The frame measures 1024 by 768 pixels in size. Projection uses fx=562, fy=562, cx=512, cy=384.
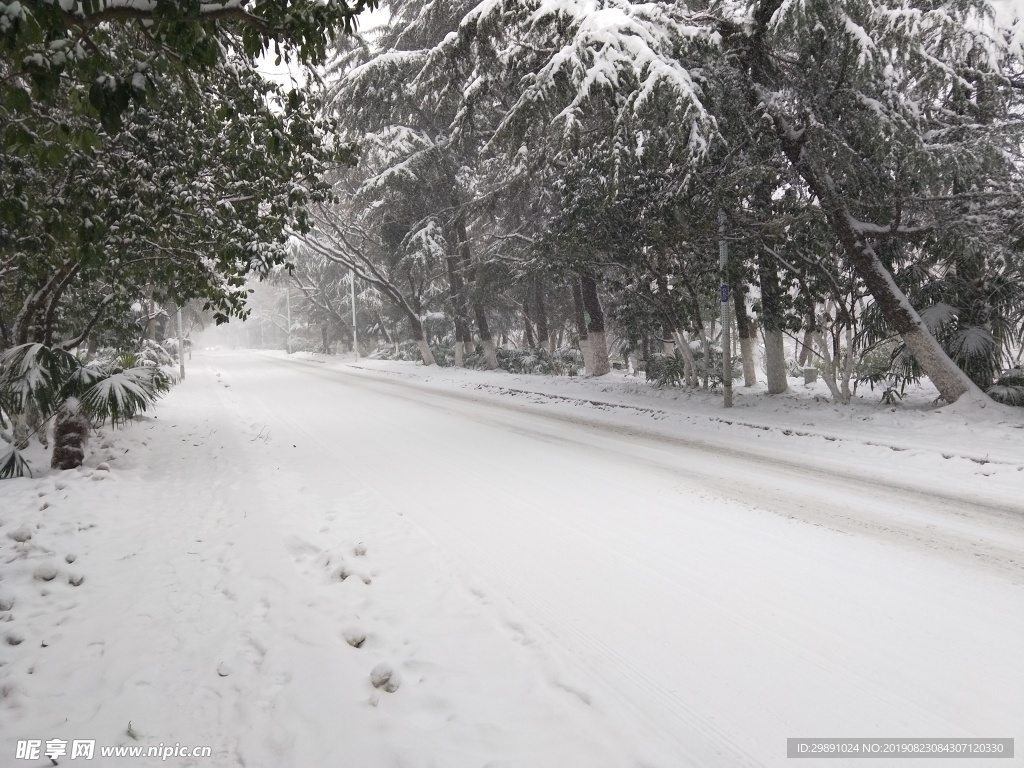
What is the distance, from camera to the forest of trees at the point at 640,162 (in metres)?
4.59

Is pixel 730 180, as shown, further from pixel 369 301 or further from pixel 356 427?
pixel 369 301

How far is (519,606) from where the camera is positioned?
3666 mm

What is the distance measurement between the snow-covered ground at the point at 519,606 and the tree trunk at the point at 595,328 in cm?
1102

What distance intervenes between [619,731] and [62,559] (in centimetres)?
441

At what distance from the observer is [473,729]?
2.57 metres

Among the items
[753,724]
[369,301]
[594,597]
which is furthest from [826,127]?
[369,301]

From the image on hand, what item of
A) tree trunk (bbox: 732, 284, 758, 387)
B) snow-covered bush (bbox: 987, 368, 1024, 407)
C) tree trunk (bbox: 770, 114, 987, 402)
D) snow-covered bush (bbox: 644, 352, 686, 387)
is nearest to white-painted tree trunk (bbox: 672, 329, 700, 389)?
snow-covered bush (bbox: 644, 352, 686, 387)

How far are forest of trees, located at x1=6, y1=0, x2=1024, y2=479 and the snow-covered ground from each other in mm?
2428

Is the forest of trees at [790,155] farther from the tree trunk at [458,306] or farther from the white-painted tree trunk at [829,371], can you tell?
the tree trunk at [458,306]

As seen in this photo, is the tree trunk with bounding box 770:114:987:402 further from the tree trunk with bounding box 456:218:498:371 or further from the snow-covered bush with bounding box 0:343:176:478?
the tree trunk with bounding box 456:218:498:371

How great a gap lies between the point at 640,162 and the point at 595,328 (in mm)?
8350

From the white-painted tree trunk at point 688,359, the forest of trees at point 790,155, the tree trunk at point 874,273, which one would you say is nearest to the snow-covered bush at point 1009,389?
the forest of trees at point 790,155

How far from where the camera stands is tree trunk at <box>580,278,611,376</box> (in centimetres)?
1822

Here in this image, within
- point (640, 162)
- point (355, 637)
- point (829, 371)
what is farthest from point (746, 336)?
point (355, 637)
